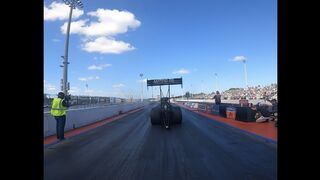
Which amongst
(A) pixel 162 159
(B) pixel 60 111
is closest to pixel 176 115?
(B) pixel 60 111

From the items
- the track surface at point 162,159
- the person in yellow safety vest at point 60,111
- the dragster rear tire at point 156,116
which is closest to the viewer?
the track surface at point 162,159

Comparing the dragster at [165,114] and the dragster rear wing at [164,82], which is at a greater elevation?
the dragster rear wing at [164,82]

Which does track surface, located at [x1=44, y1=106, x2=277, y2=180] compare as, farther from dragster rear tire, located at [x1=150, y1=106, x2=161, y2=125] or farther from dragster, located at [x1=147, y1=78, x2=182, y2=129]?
dragster rear tire, located at [x1=150, y1=106, x2=161, y2=125]

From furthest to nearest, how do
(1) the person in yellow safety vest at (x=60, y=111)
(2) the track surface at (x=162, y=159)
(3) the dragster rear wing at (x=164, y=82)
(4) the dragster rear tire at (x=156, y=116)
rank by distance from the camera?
(3) the dragster rear wing at (x=164, y=82) < (4) the dragster rear tire at (x=156, y=116) < (1) the person in yellow safety vest at (x=60, y=111) < (2) the track surface at (x=162, y=159)

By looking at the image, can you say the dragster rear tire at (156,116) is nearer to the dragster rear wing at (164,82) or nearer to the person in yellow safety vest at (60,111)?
the dragster rear wing at (164,82)

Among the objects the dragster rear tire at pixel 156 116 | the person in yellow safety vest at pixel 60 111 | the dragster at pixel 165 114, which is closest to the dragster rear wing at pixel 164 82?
the dragster at pixel 165 114

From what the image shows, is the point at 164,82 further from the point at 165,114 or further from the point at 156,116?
the point at 165,114

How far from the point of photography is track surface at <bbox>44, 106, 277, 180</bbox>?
7508 mm

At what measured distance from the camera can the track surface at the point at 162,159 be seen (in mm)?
7508

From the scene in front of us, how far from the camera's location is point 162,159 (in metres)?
9.41

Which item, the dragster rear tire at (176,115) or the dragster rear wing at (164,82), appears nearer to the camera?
the dragster rear tire at (176,115)
